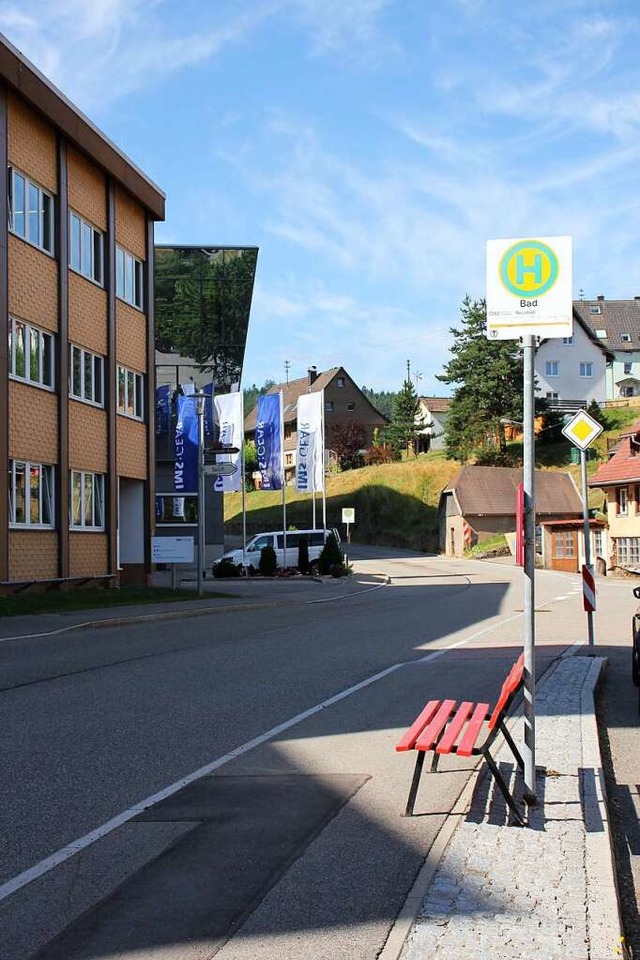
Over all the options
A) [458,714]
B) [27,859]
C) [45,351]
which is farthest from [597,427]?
[45,351]

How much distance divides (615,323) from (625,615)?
85.8 m

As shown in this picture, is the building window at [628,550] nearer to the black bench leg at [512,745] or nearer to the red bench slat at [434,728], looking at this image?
the red bench slat at [434,728]

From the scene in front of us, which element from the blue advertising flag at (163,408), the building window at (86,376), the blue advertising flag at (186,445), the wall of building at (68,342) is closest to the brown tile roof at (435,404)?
the blue advertising flag at (163,408)

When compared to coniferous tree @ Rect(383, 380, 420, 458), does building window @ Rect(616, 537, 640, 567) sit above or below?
below

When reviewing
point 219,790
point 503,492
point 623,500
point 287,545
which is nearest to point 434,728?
point 219,790

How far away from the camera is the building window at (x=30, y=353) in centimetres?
2462

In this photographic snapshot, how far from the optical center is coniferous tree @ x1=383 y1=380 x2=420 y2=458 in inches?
3787

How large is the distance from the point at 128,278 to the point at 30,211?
21.6 ft

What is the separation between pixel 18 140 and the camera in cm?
2492

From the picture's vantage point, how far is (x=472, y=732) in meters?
6.57

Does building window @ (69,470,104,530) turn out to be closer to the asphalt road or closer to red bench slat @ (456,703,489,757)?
the asphalt road

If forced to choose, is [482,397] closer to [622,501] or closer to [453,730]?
[622,501]

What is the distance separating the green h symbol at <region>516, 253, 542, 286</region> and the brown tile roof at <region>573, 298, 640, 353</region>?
10052 cm

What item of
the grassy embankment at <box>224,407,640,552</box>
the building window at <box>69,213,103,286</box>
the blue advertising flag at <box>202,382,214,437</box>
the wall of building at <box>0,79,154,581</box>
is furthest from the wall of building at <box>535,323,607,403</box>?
the building window at <box>69,213,103,286</box>
